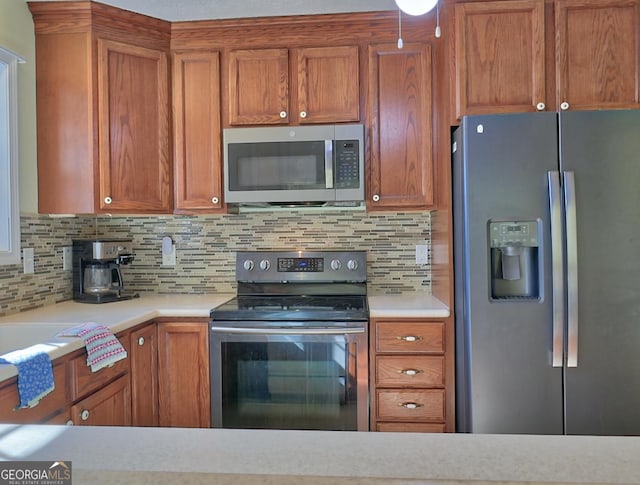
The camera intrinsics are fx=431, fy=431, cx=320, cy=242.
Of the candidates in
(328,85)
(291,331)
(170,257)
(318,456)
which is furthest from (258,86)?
(318,456)

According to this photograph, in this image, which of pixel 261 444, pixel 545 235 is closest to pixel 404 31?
pixel 545 235

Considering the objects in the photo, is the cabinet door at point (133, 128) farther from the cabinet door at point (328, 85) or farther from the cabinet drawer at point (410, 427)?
the cabinet drawer at point (410, 427)

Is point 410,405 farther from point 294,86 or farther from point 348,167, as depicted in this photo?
point 294,86

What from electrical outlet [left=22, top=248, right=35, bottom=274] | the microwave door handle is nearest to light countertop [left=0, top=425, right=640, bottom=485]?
the microwave door handle

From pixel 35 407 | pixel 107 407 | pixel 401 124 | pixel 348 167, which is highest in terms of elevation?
pixel 401 124

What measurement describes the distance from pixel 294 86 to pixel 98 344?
1560 millimetres

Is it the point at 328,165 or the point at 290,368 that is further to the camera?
the point at 328,165

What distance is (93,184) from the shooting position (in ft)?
7.13

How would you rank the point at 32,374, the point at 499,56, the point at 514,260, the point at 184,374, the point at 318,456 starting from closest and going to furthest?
1. the point at 318,456
2. the point at 32,374
3. the point at 514,260
4. the point at 499,56
5. the point at 184,374

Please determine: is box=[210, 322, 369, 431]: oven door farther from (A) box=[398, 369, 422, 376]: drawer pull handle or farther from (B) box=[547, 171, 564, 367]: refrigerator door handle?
(B) box=[547, 171, 564, 367]: refrigerator door handle

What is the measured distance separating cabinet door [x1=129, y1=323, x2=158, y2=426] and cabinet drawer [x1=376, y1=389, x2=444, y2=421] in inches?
42.2

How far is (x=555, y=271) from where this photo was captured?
1.77 metres

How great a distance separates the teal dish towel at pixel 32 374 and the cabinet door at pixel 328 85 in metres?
1.59

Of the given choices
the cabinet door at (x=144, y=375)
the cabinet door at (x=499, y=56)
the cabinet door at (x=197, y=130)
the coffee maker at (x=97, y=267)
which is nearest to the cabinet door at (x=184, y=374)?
the cabinet door at (x=144, y=375)
